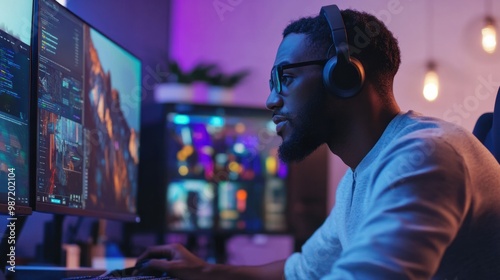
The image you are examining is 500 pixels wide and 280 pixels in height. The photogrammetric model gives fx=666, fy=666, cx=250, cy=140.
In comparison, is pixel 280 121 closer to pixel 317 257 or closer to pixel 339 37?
pixel 339 37

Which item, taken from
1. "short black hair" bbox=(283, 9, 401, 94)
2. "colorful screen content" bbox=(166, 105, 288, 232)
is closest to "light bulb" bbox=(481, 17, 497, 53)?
"colorful screen content" bbox=(166, 105, 288, 232)

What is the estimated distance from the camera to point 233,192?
3.62m

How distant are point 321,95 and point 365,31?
0.15 meters

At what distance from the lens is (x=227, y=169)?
359 cm

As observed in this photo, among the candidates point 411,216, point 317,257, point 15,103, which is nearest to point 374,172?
point 411,216

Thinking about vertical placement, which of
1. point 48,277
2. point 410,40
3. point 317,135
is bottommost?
point 48,277

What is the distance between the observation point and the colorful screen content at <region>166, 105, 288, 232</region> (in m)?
3.52

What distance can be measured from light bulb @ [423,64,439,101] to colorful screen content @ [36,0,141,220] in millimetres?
2381

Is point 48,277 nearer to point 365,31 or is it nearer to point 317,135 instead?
point 317,135

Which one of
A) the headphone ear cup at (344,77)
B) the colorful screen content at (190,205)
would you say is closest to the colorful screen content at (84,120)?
the headphone ear cup at (344,77)

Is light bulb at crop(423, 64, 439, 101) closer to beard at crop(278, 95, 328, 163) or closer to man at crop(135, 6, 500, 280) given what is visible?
man at crop(135, 6, 500, 280)

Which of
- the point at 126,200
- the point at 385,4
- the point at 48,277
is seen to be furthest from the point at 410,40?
the point at 48,277

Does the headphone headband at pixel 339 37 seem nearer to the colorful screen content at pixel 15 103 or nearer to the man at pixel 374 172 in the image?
the man at pixel 374 172

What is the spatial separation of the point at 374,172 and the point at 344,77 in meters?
0.21
